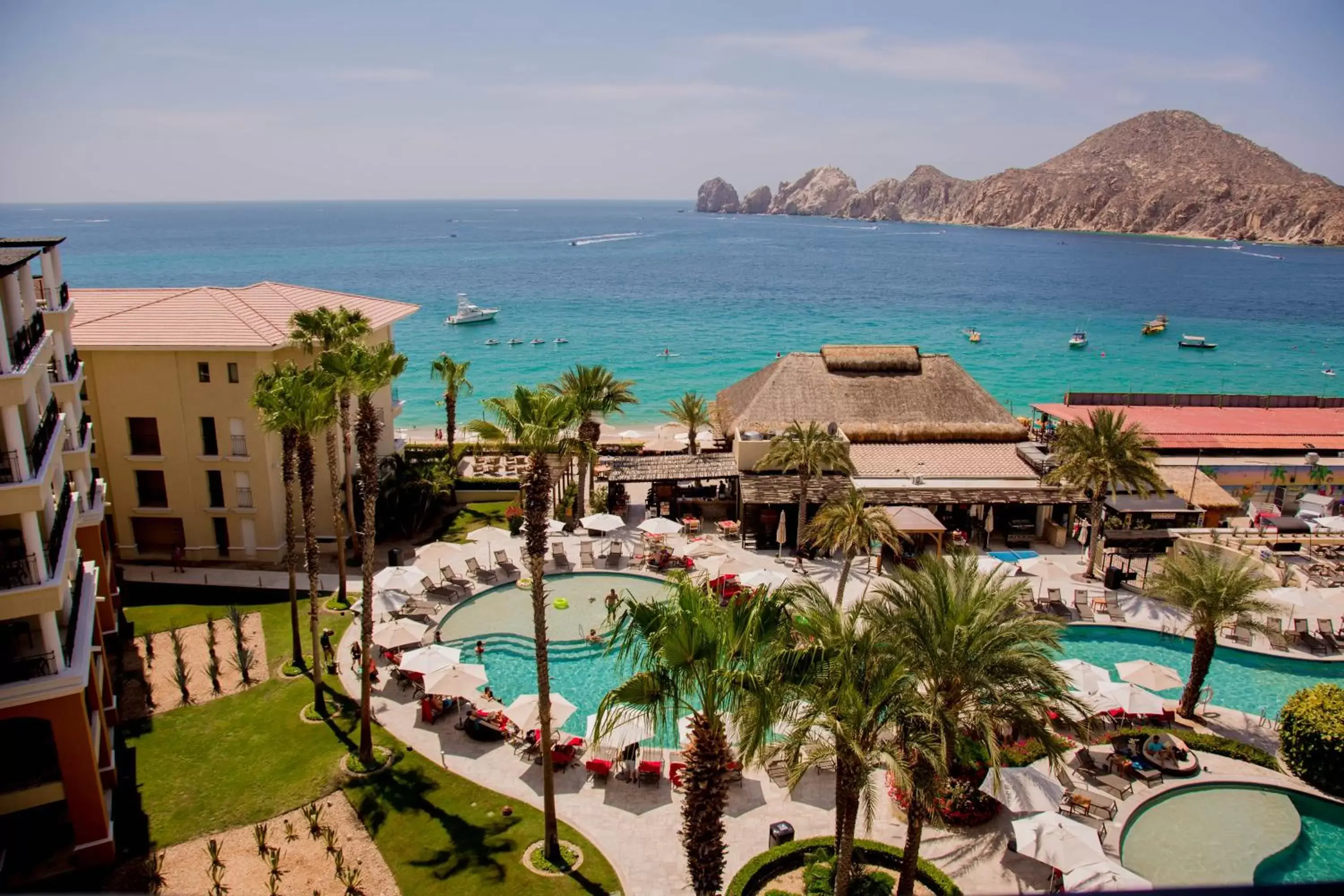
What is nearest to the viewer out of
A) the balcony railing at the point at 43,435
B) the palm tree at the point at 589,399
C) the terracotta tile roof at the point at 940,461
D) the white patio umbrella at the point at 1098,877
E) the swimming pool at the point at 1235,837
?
the white patio umbrella at the point at 1098,877

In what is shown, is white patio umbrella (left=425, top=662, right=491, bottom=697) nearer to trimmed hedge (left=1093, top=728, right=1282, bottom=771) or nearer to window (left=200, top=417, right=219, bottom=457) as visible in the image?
trimmed hedge (left=1093, top=728, right=1282, bottom=771)

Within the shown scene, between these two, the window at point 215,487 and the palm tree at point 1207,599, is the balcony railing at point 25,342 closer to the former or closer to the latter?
the window at point 215,487

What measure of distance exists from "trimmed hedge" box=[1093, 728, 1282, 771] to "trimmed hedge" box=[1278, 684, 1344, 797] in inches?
16.5

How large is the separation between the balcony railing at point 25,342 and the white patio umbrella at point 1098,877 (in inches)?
805

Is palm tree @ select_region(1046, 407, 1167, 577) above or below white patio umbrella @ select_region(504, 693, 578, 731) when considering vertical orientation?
above

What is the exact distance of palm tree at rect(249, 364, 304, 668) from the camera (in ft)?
69.9

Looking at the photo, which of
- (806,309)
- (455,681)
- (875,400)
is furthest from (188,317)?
(806,309)

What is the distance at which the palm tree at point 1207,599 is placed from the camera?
68.3ft

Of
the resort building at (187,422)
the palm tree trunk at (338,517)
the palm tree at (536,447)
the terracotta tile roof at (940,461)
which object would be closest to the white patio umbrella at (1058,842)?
the palm tree at (536,447)

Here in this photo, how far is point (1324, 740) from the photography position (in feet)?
61.2

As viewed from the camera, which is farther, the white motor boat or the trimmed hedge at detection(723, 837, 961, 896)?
the white motor boat

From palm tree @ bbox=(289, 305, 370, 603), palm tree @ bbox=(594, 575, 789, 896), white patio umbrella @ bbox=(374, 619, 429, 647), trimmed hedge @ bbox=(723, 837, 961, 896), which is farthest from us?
palm tree @ bbox=(289, 305, 370, 603)

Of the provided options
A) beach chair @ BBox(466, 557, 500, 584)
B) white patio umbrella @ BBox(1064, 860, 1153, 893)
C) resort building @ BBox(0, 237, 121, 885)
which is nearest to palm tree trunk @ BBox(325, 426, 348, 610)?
beach chair @ BBox(466, 557, 500, 584)

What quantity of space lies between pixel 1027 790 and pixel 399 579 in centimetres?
1756
